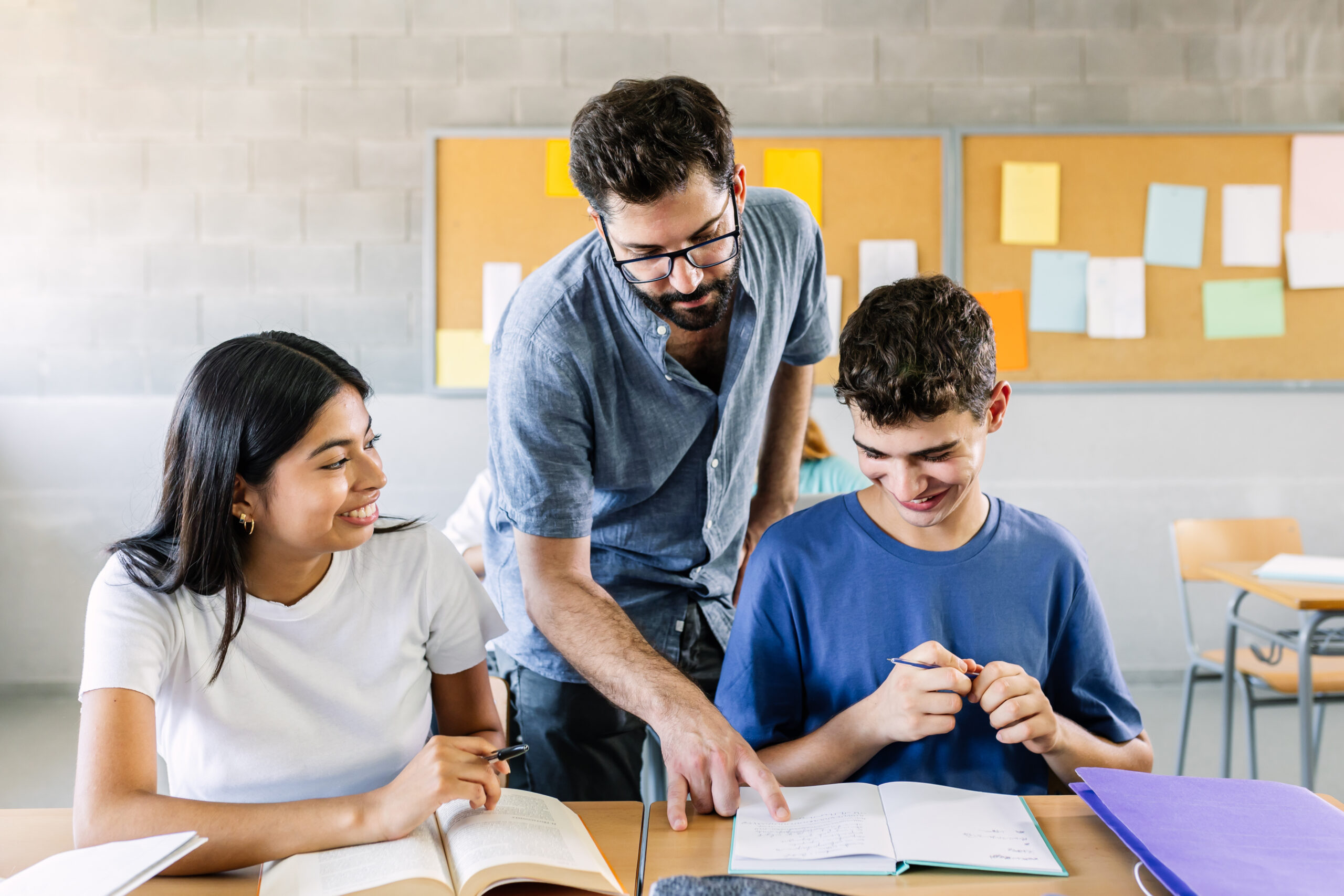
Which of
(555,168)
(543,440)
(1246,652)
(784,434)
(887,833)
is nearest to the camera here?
(887,833)

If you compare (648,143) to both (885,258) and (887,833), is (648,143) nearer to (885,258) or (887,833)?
(887,833)

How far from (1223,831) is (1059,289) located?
2.68 meters

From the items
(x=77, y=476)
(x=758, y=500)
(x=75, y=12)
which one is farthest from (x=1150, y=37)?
(x=77, y=476)

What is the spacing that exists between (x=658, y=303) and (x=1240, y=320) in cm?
280

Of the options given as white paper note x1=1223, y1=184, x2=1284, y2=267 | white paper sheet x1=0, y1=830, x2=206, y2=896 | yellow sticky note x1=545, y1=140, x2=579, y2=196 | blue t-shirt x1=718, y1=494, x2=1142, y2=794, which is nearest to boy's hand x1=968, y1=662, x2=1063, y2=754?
blue t-shirt x1=718, y1=494, x2=1142, y2=794

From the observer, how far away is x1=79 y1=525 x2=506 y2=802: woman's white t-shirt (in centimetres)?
103

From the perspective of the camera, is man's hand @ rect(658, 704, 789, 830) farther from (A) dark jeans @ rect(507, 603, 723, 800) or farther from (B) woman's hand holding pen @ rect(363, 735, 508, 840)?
(A) dark jeans @ rect(507, 603, 723, 800)

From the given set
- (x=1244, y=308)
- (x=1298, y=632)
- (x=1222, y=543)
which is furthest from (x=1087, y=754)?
(x=1244, y=308)

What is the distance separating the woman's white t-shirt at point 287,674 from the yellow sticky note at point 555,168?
222 centimetres

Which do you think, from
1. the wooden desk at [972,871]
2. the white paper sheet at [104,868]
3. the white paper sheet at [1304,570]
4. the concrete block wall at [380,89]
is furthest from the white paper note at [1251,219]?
the white paper sheet at [104,868]

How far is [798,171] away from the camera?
3.22 meters

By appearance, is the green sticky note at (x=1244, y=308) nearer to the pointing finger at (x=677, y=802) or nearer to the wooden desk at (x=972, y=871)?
the wooden desk at (x=972, y=871)

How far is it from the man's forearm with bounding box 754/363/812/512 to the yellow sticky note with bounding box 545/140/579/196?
1721 mm

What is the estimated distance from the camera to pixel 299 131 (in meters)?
3.25
